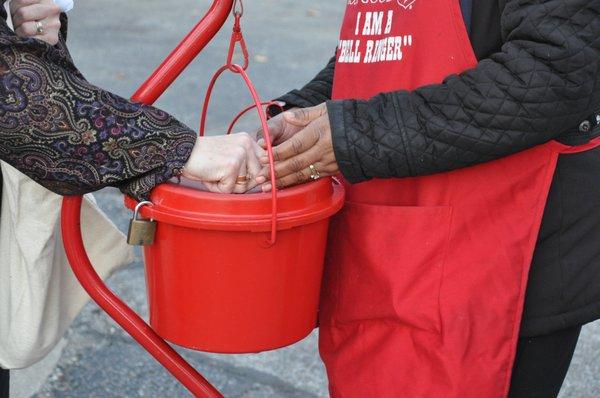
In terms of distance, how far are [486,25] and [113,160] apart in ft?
2.18

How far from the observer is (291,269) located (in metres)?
1.60

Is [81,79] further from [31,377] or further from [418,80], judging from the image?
[31,377]

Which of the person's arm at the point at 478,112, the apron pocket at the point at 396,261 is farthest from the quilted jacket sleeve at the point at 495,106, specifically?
the apron pocket at the point at 396,261

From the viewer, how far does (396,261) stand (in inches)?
65.3

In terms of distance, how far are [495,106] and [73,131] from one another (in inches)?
27.1

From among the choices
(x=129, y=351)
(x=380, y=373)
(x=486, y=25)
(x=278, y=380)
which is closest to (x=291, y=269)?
(x=380, y=373)

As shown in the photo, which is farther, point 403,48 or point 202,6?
point 202,6

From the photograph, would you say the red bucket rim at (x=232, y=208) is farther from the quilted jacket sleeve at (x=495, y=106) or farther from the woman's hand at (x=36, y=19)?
the woman's hand at (x=36, y=19)

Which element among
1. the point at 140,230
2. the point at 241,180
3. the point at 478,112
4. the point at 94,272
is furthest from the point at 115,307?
the point at 478,112

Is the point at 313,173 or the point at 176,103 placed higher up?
the point at 313,173

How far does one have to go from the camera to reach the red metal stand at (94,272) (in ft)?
5.33

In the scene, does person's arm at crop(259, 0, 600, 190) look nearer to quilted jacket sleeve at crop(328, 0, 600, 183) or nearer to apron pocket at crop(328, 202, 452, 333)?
quilted jacket sleeve at crop(328, 0, 600, 183)

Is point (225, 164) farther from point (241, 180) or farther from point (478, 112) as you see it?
point (478, 112)

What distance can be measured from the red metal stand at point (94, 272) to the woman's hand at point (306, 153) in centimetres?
22
